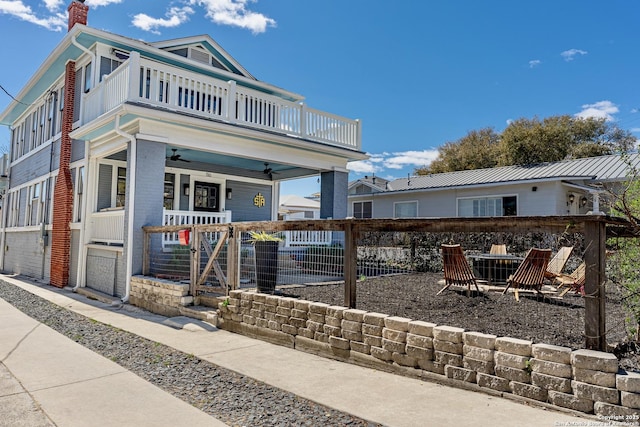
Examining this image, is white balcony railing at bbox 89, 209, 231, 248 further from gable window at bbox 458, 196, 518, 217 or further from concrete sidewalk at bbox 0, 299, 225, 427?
gable window at bbox 458, 196, 518, 217

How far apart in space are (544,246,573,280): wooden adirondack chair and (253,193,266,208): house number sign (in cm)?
918

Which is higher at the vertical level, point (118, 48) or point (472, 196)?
point (118, 48)

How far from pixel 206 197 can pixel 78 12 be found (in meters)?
6.22

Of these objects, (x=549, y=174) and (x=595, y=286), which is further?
(x=549, y=174)

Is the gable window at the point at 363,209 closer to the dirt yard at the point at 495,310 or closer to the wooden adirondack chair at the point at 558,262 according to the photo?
the dirt yard at the point at 495,310

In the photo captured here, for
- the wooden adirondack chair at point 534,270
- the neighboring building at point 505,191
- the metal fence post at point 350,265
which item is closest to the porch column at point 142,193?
the metal fence post at point 350,265

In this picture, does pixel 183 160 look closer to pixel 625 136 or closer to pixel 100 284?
pixel 100 284

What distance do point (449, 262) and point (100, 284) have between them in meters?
8.08

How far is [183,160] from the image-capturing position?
1198 cm

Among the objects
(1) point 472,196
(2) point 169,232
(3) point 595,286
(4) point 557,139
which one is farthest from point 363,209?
(3) point 595,286

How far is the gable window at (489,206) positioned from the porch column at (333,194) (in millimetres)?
6318

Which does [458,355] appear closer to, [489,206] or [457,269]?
[457,269]

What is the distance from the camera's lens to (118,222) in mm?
9242

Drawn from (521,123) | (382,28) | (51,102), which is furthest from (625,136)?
(51,102)
